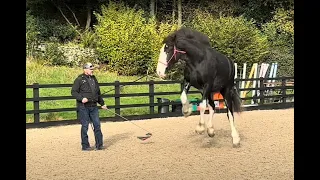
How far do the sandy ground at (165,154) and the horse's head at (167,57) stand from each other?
5.15 feet

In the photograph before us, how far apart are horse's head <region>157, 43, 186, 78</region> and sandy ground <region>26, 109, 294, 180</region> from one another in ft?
5.15

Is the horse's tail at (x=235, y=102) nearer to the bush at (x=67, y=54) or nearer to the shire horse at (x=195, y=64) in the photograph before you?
the shire horse at (x=195, y=64)

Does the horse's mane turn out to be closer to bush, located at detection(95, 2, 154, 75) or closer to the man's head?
the man's head

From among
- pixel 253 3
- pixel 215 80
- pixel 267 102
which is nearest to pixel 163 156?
pixel 215 80

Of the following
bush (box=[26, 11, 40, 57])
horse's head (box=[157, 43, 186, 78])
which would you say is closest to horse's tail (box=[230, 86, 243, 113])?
horse's head (box=[157, 43, 186, 78])

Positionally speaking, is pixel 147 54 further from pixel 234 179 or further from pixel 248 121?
pixel 234 179

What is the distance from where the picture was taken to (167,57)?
313 inches

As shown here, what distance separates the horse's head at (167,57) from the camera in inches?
312

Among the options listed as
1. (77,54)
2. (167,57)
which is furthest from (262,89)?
(77,54)

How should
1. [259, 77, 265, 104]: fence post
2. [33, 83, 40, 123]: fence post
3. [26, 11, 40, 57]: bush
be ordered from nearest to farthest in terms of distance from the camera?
1. [33, 83, 40, 123]: fence post
2. [259, 77, 265, 104]: fence post
3. [26, 11, 40, 57]: bush

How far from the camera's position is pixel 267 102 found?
16719mm

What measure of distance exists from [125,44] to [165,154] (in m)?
14.7

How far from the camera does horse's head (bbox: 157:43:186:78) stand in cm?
793

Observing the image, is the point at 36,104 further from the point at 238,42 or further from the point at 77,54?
the point at 238,42
